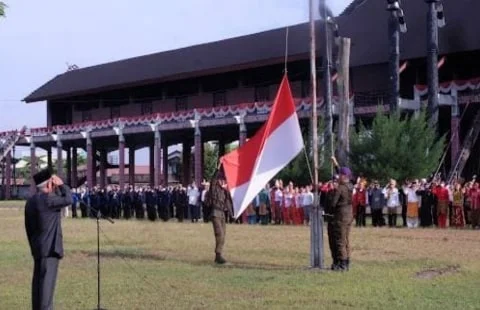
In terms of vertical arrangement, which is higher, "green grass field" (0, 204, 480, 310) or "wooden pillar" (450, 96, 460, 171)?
"wooden pillar" (450, 96, 460, 171)

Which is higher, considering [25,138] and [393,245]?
[25,138]

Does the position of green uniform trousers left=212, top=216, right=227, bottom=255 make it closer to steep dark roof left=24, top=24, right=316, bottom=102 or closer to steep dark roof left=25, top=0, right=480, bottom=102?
steep dark roof left=25, top=0, right=480, bottom=102

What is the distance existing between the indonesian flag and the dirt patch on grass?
302 cm

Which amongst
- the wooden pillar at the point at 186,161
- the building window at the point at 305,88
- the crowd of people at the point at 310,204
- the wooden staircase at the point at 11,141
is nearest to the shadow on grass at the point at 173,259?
the crowd of people at the point at 310,204

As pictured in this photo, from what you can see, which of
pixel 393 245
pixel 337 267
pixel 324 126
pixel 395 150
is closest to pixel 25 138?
pixel 324 126

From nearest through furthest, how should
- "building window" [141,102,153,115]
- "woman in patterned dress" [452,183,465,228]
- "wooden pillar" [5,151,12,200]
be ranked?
"woman in patterned dress" [452,183,465,228]
"building window" [141,102,153,115]
"wooden pillar" [5,151,12,200]

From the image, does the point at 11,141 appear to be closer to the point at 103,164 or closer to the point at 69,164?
the point at 69,164

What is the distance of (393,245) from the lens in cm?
1992

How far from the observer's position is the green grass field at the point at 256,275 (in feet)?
37.6

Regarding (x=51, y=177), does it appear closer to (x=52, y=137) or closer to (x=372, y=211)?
(x=372, y=211)

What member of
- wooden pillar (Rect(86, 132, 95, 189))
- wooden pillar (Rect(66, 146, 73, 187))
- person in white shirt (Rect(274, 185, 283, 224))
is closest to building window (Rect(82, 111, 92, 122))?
wooden pillar (Rect(66, 146, 73, 187))

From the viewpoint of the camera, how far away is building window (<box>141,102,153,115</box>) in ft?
205

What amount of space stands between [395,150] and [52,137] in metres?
36.9

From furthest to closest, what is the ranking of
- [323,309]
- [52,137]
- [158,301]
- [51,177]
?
[52,137] → [158,301] → [323,309] → [51,177]
